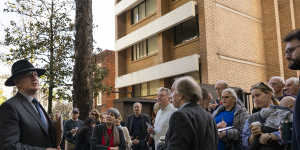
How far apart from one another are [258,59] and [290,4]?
4.48m

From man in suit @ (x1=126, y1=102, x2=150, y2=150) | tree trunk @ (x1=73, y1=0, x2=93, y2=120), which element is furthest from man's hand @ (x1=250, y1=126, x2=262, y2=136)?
tree trunk @ (x1=73, y1=0, x2=93, y2=120)

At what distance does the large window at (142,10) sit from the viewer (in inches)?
839

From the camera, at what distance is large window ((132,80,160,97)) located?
20155mm

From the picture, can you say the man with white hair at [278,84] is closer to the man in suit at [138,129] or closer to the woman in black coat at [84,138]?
the man in suit at [138,129]

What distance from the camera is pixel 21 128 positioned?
311 cm

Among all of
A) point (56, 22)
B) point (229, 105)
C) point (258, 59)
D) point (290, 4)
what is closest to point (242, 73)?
point (258, 59)

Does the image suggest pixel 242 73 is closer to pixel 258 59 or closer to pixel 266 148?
pixel 258 59

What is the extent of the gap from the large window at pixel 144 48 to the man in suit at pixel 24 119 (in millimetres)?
16985

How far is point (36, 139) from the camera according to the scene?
10.5ft

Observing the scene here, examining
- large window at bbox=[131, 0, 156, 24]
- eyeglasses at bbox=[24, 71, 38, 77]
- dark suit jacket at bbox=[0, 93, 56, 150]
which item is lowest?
dark suit jacket at bbox=[0, 93, 56, 150]

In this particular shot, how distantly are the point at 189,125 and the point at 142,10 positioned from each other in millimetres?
20455

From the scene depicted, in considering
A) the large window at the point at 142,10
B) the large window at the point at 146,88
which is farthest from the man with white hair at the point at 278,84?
the large window at the point at 142,10

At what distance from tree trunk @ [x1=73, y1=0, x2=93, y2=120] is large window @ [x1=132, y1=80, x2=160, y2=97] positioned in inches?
426

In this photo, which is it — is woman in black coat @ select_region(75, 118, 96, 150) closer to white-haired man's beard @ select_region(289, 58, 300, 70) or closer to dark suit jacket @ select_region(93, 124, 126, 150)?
dark suit jacket @ select_region(93, 124, 126, 150)
